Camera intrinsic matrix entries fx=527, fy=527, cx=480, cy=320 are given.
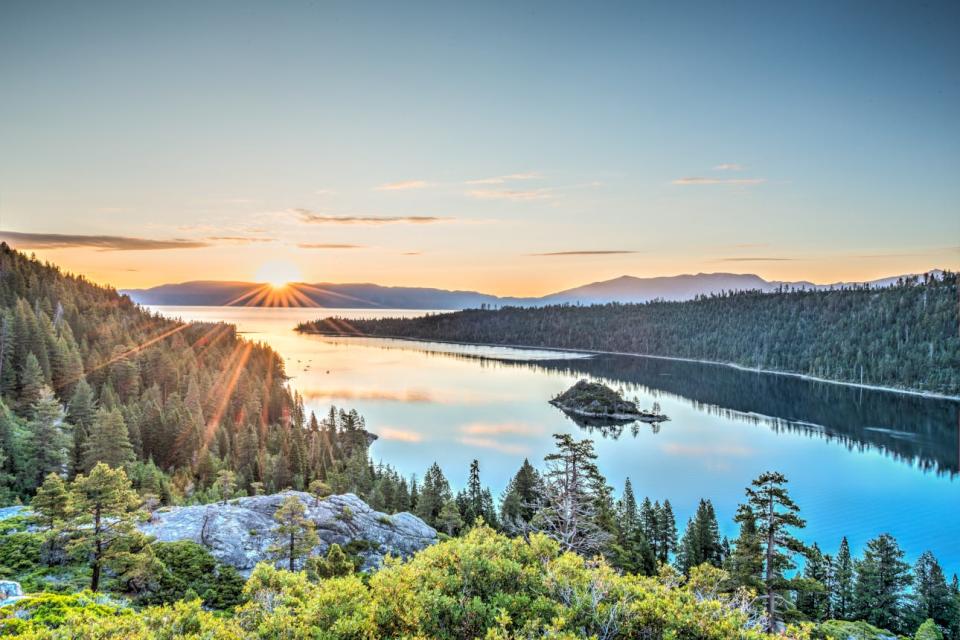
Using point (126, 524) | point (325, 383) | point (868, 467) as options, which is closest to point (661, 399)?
point (868, 467)

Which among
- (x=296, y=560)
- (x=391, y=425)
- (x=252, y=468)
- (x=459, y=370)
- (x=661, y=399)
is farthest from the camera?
(x=459, y=370)

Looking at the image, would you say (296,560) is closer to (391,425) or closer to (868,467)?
(391,425)

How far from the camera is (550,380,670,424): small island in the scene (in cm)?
11512

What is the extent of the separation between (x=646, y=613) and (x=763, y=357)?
208 meters

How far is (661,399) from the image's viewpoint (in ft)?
454

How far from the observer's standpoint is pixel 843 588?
3966 cm

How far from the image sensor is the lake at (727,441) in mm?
64188

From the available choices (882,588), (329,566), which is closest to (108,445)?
(329,566)

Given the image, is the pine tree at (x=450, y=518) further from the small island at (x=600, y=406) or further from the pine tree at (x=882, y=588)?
the small island at (x=600, y=406)

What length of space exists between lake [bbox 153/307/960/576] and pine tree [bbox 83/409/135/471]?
122ft

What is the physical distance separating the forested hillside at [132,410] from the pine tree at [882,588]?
48429 millimetres

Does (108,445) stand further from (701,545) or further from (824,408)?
(824,408)

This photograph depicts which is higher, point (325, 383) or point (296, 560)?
point (296, 560)

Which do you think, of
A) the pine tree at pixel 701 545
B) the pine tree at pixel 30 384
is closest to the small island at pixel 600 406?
the pine tree at pixel 701 545
